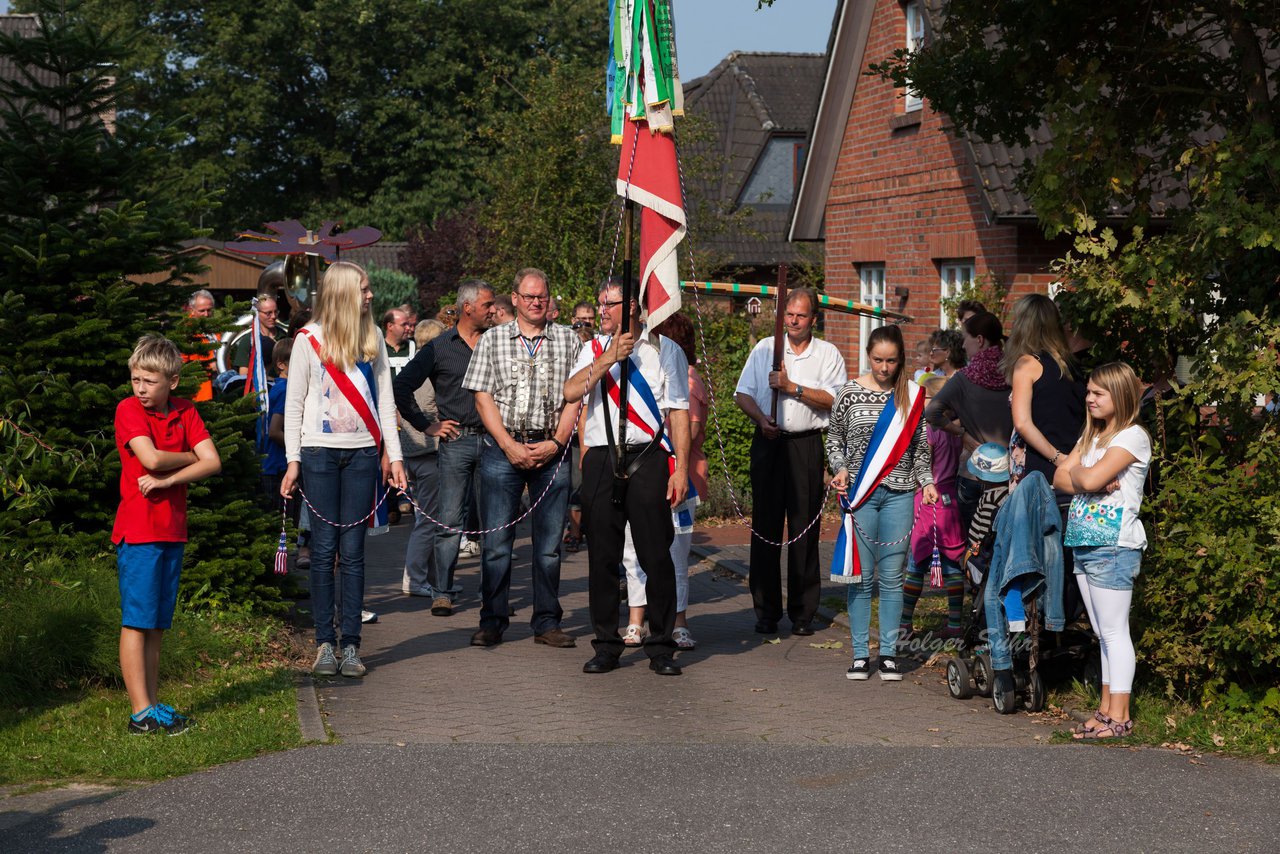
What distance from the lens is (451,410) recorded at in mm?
10641

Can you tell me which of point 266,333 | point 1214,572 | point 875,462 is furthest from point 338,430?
point 266,333

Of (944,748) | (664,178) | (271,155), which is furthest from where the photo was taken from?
(271,155)

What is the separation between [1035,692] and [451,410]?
4.52 metres

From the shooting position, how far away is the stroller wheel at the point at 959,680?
321 inches

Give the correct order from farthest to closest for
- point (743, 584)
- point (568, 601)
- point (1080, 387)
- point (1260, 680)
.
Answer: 1. point (743, 584)
2. point (568, 601)
3. point (1080, 387)
4. point (1260, 680)

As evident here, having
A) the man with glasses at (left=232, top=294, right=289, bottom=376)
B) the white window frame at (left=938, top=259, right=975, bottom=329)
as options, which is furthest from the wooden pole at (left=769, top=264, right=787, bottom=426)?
the white window frame at (left=938, top=259, right=975, bottom=329)

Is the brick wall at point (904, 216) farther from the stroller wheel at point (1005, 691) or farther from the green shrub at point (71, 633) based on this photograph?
the green shrub at point (71, 633)

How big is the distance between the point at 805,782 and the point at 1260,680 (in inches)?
98.7

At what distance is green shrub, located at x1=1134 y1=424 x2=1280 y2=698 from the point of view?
7.07 meters

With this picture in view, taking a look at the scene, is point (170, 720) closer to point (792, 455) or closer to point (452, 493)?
point (452, 493)

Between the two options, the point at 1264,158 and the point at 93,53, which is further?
the point at 93,53

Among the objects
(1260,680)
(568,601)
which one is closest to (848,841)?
(1260,680)

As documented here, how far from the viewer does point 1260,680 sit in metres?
7.57

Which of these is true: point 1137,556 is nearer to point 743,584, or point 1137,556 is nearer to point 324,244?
point 743,584
